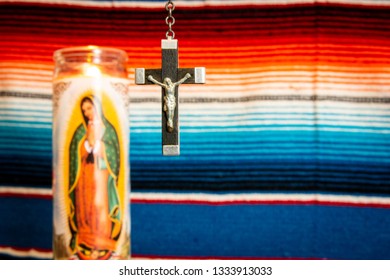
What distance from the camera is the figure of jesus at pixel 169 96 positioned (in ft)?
3.39

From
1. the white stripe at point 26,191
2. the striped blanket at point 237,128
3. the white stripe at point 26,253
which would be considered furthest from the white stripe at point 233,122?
the white stripe at point 26,253

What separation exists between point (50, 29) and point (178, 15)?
0.27 m

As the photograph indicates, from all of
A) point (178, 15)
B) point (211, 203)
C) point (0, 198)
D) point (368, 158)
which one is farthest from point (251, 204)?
point (0, 198)

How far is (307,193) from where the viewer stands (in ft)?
3.87

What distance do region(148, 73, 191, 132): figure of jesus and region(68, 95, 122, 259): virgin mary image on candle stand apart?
144mm

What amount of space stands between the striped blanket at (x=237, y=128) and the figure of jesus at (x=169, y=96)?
176 mm

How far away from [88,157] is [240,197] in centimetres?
39

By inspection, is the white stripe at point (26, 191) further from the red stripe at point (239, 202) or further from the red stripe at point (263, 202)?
the red stripe at point (263, 202)

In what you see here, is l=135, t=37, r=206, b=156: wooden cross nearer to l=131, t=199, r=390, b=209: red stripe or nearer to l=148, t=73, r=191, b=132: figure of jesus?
l=148, t=73, r=191, b=132: figure of jesus

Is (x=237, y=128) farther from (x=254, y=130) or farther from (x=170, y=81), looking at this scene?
(x=170, y=81)

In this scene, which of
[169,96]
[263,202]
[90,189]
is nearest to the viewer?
[90,189]

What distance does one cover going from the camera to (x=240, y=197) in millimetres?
1197

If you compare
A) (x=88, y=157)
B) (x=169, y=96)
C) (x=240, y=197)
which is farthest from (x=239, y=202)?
(x=88, y=157)

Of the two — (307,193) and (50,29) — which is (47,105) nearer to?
(50,29)
